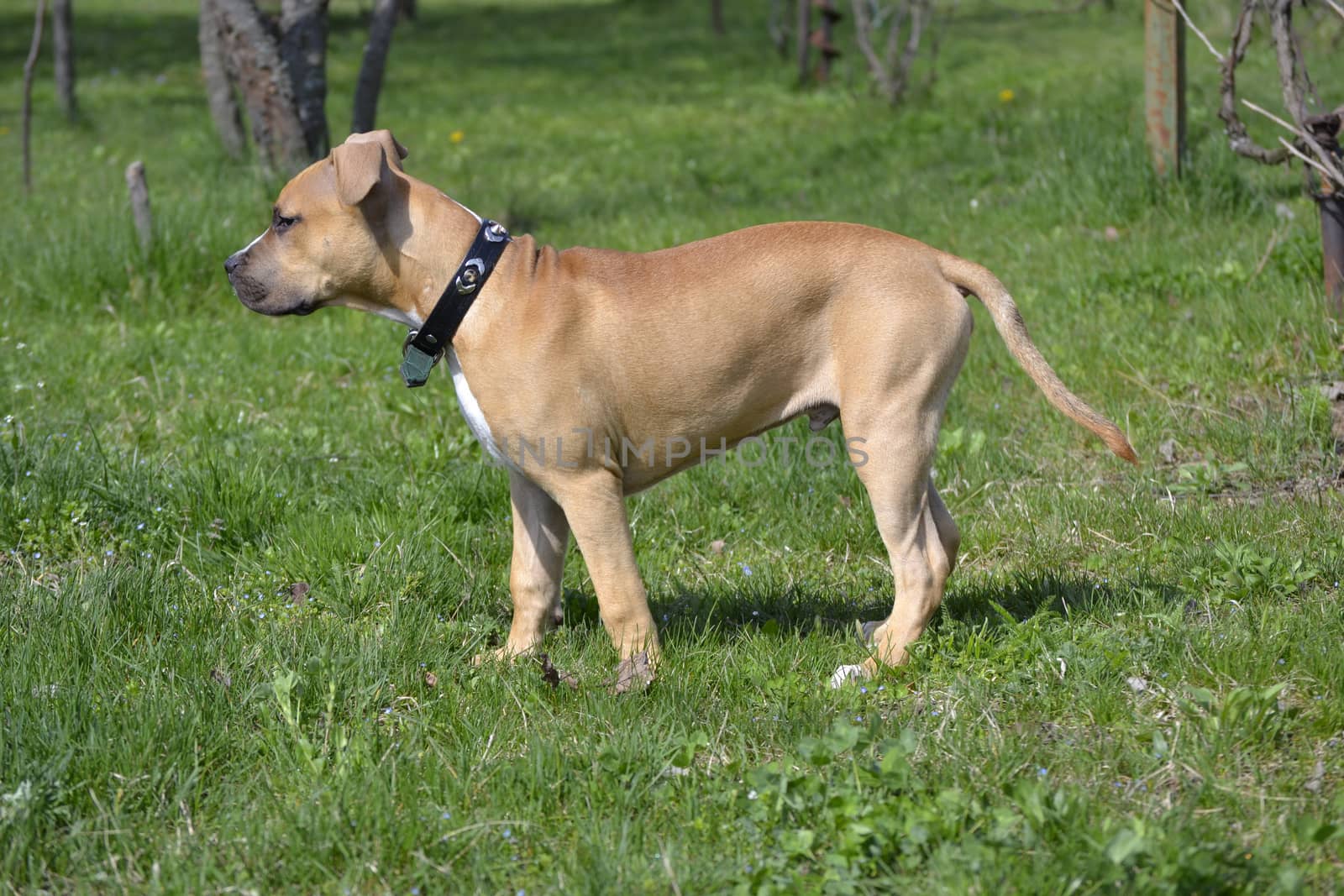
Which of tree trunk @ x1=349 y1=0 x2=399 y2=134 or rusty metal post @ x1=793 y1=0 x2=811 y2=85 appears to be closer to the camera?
tree trunk @ x1=349 y1=0 x2=399 y2=134

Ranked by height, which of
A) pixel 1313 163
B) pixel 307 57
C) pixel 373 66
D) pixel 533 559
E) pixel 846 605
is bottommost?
pixel 846 605

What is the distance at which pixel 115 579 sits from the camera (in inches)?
152

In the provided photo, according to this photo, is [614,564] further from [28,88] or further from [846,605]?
[28,88]

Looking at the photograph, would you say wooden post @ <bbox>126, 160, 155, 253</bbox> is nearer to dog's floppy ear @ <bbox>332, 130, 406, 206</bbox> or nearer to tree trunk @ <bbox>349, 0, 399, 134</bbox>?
tree trunk @ <bbox>349, 0, 399, 134</bbox>

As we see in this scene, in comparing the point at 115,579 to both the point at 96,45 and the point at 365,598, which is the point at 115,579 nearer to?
the point at 365,598

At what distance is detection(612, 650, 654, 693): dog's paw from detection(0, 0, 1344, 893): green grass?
0.31 ft

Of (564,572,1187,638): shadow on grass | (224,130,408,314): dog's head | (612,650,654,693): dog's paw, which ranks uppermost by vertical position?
(224,130,408,314): dog's head

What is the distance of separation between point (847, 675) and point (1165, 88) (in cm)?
499

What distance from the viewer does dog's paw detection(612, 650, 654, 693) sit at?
11.3 feet

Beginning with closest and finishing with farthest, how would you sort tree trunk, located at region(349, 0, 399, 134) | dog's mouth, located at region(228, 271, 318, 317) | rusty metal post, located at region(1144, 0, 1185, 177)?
dog's mouth, located at region(228, 271, 318, 317), rusty metal post, located at region(1144, 0, 1185, 177), tree trunk, located at region(349, 0, 399, 134)

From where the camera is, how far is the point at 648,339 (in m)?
3.58

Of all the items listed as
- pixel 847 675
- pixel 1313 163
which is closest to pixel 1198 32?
pixel 1313 163

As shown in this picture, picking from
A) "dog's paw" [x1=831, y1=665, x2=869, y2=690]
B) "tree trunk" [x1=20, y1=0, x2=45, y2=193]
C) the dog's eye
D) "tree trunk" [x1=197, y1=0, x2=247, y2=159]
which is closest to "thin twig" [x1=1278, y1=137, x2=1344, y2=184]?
"dog's paw" [x1=831, y1=665, x2=869, y2=690]

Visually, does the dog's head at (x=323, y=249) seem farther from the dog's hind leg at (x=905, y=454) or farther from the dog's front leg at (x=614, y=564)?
the dog's hind leg at (x=905, y=454)
